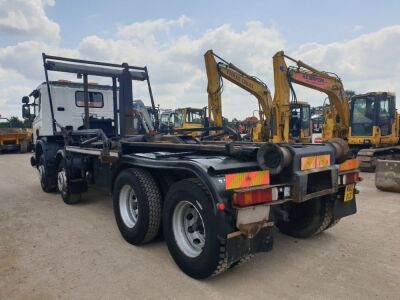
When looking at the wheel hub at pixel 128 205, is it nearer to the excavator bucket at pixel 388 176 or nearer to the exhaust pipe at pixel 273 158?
the exhaust pipe at pixel 273 158

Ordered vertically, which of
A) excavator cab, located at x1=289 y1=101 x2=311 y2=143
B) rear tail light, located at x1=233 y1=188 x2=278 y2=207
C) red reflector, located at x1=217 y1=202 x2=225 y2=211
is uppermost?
excavator cab, located at x1=289 y1=101 x2=311 y2=143

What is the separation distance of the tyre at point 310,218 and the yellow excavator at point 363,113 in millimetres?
7270

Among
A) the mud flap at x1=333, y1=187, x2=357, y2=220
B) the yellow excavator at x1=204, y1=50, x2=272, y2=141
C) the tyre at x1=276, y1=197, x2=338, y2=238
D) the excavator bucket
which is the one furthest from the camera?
the yellow excavator at x1=204, y1=50, x2=272, y2=141

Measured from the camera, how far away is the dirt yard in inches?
117

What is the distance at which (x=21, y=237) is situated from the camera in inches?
178

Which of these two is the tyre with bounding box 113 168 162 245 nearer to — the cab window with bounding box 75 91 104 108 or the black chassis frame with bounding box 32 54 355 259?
the black chassis frame with bounding box 32 54 355 259

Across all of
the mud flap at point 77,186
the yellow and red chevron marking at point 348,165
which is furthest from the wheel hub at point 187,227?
the mud flap at point 77,186

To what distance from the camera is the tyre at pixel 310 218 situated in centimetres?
411

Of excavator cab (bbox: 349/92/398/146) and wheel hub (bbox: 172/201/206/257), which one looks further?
excavator cab (bbox: 349/92/398/146)

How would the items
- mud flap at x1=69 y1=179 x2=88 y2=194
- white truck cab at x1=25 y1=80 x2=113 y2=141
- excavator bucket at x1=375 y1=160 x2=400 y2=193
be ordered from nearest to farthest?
mud flap at x1=69 y1=179 x2=88 y2=194, excavator bucket at x1=375 y1=160 x2=400 y2=193, white truck cab at x1=25 y1=80 x2=113 y2=141

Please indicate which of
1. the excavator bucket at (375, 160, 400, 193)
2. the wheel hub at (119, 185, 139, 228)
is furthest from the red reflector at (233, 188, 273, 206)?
the excavator bucket at (375, 160, 400, 193)

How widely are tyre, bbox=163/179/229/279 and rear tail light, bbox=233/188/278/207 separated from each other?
0.27 metres

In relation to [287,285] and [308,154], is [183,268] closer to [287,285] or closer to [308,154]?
[287,285]

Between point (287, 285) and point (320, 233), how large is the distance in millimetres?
1620
